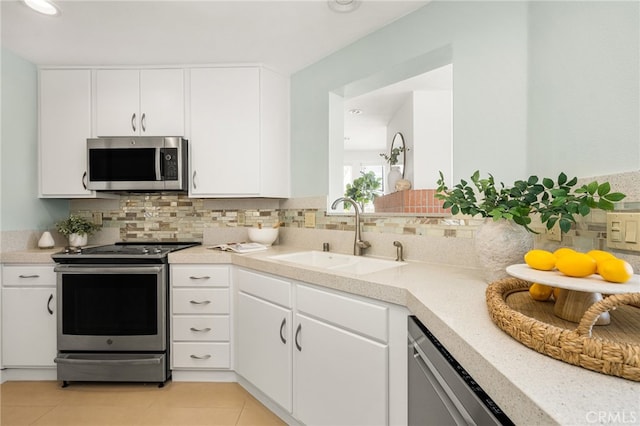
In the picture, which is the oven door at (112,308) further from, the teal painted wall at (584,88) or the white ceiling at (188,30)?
the teal painted wall at (584,88)

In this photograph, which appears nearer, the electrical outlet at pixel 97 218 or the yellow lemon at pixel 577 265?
the yellow lemon at pixel 577 265

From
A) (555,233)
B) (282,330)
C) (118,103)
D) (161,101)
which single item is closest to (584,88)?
(555,233)

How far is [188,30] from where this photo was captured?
6.59 feet

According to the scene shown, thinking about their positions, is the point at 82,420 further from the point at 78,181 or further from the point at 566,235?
the point at 566,235

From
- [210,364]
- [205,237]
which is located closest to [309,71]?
[205,237]

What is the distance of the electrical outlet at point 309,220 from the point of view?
247 centimetres

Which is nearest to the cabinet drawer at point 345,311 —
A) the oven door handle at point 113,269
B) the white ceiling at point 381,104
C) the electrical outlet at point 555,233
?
the electrical outlet at point 555,233

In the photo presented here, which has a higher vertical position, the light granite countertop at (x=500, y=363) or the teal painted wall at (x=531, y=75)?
the teal painted wall at (x=531, y=75)

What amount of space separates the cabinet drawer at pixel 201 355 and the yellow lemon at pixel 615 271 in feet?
6.66

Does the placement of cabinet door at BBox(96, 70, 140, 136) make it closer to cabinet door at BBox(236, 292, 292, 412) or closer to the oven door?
the oven door

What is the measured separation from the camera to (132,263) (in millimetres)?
2117

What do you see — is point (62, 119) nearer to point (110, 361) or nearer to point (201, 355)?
point (110, 361)

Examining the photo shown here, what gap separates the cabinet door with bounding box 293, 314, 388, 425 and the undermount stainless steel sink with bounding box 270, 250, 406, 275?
0.36 meters

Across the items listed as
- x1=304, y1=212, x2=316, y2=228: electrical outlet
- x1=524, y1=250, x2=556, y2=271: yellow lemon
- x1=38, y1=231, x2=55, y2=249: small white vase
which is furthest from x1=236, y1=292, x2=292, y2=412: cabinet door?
x1=38, y1=231, x2=55, y2=249: small white vase
